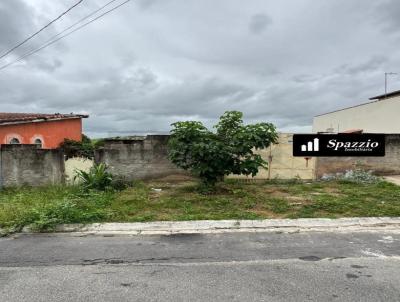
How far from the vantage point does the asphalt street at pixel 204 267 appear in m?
4.08

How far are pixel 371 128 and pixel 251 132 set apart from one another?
59.0 ft

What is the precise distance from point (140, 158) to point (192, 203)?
389 cm

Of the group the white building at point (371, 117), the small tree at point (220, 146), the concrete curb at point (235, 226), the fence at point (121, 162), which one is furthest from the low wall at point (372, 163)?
the white building at point (371, 117)

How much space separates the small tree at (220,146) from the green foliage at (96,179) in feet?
7.15

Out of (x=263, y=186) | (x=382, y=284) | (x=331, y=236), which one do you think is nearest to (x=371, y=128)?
(x=263, y=186)

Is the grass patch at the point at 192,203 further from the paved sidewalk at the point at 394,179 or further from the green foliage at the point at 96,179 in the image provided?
the paved sidewalk at the point at 394,179

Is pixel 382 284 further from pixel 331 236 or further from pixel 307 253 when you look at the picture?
pixel 331 236

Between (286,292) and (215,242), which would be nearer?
(286,292)

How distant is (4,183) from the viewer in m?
12.0

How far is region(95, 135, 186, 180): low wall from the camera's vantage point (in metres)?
12.2

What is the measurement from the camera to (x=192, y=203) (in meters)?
8.95

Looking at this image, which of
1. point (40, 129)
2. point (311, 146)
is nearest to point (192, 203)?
point (311, 146)

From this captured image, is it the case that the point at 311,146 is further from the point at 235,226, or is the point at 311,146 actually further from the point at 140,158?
the point at 235,226

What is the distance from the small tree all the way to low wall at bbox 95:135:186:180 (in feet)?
6.54
